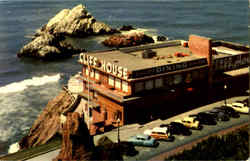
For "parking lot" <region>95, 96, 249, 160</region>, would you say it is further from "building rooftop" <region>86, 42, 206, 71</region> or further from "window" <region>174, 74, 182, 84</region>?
"building rooftop" <region>86, 42, 206, 71</region>

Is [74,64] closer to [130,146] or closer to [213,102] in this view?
[213,102]

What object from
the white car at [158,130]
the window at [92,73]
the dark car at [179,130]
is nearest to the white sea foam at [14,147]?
the window at [92,73]

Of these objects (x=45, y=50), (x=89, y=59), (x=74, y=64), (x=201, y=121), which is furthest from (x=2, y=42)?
(x=201, y=121)

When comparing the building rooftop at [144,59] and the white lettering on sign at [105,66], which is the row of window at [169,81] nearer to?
the building rooftop at [144,59]

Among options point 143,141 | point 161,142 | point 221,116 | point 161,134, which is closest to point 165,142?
point 161,142

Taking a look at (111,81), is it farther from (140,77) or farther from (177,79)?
(177,79)

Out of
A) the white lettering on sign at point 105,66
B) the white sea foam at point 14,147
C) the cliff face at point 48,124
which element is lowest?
the white sea foam at point 14,147

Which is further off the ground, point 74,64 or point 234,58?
point 234,58
